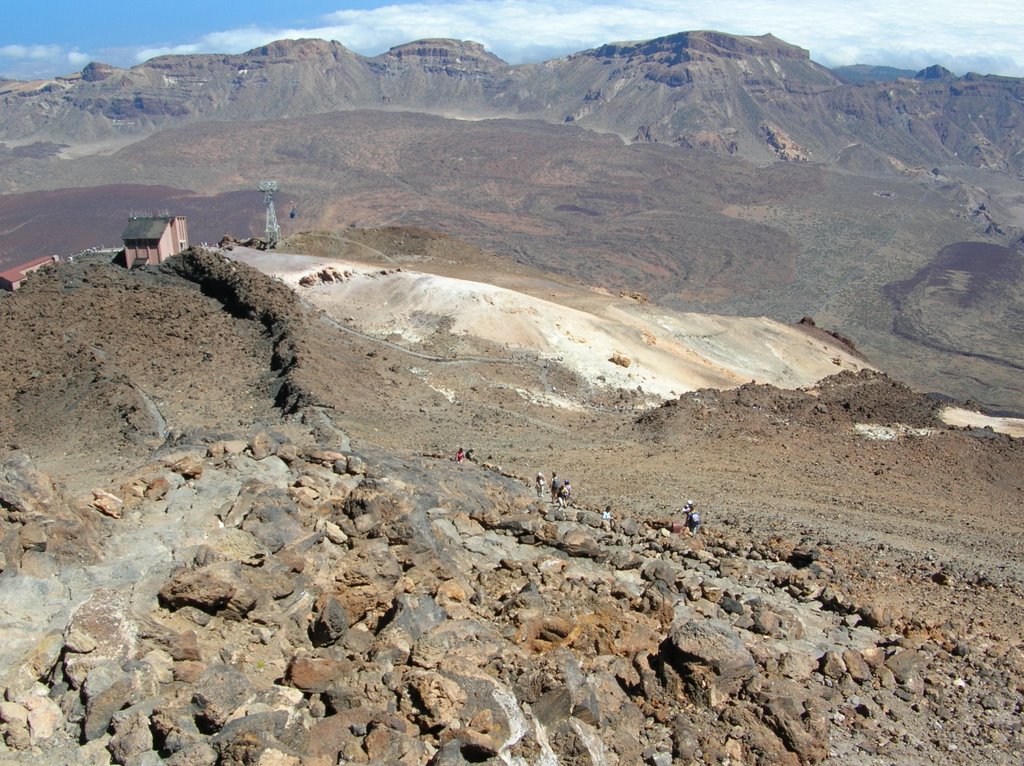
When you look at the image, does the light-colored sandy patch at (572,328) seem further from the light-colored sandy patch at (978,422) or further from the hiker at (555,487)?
the hiker at (555,487)

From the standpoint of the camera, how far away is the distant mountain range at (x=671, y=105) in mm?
171250

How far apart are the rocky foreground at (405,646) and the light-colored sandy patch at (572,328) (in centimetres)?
1906

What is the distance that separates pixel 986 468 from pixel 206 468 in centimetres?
1986

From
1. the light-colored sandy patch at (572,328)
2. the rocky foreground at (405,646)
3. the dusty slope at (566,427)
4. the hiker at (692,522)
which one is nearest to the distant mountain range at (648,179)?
the light-colored sandy patch at (572,328)

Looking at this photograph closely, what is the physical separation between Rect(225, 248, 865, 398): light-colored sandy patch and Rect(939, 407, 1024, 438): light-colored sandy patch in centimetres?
708

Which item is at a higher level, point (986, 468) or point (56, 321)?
point (56, 321)

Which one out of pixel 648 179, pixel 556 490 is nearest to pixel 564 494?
pixel 556 490

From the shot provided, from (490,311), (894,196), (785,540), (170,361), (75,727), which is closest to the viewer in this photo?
(75,727)

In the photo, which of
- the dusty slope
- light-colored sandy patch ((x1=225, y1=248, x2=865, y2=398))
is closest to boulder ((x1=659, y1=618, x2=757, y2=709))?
the dusty slope

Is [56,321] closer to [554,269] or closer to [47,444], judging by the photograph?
[47,444]

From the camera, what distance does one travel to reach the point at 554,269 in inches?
3455

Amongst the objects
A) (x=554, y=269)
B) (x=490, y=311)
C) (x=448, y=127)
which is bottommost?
(x=554, y=269)

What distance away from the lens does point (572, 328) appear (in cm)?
3497

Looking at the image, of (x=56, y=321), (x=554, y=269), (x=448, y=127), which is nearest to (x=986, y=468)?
(x=56, y=321)
